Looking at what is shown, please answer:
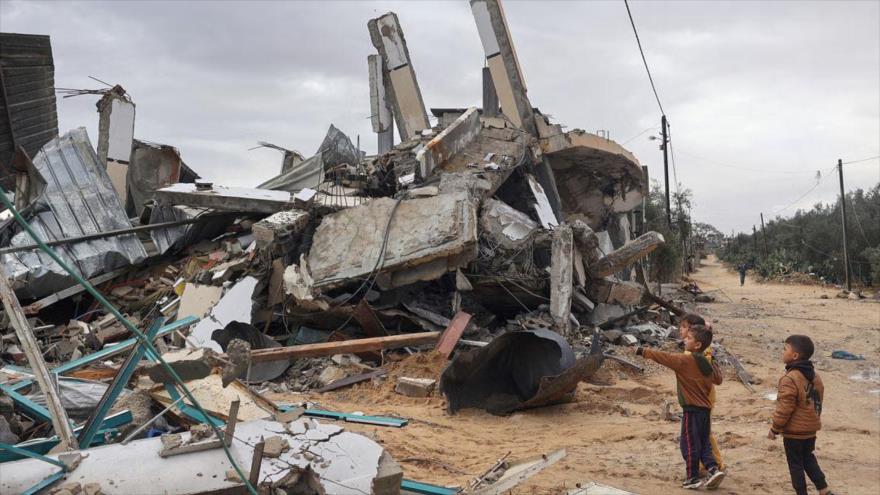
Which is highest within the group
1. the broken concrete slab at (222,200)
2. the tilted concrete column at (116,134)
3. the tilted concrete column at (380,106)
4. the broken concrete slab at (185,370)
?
the tilted concrete column at (380,106)

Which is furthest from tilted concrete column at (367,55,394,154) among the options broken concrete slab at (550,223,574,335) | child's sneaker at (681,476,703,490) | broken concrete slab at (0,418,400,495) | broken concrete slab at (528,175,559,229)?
broken concrete slab at (0,418,400,495)

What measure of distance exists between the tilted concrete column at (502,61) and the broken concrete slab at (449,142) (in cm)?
236

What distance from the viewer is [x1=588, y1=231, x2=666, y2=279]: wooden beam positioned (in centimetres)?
1135

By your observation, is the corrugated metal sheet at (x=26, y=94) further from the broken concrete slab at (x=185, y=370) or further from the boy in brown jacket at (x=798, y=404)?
the boy in brown jacket at (x=798, y=404)

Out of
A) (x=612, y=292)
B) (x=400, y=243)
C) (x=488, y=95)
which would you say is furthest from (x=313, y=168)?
(x=488, y=95)

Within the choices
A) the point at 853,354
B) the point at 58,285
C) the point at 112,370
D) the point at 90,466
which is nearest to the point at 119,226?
the point at 58,285

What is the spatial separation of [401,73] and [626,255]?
29.8 ft

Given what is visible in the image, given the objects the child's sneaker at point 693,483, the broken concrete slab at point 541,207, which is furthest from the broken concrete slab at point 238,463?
the broken concrete slab at point 541,207

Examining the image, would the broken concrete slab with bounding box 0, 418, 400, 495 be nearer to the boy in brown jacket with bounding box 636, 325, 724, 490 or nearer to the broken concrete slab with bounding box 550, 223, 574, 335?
the boy in brown jacket with bounding box 636, 325, 724, 490

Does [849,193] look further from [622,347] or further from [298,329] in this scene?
[298,329]

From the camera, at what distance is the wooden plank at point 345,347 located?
8492 mm

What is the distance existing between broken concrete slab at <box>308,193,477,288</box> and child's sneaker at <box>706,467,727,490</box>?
5112 mm

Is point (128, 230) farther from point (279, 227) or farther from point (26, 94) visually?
point (279, 227)

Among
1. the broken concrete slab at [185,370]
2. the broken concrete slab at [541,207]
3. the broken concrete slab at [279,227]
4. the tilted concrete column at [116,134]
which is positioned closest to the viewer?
the broken concrete slab at [185,370]
